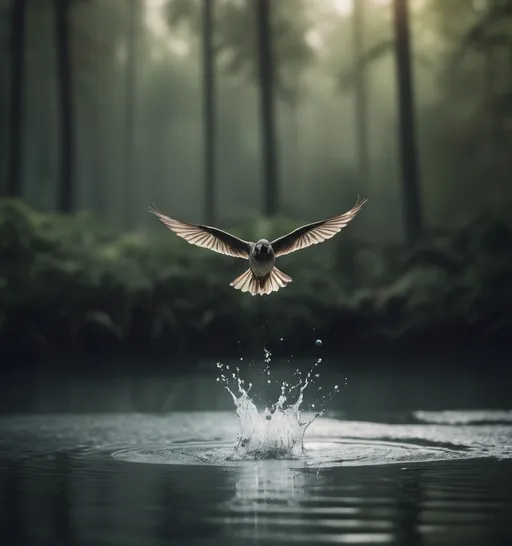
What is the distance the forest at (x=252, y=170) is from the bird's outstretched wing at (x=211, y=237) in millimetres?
14484

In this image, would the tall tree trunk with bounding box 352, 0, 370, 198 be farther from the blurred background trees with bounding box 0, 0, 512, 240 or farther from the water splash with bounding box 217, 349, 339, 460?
the water splash with bounding box 217, 349, 339, 460

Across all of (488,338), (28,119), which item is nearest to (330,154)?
(28,119)

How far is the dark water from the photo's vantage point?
7414 mm

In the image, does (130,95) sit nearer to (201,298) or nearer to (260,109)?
(260,109)

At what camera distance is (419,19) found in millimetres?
66500

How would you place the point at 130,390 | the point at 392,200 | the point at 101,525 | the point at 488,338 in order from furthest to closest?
1. the point at 392,200
2. the point at 488,338
3. the point at 130,390
4. the point at 101,525

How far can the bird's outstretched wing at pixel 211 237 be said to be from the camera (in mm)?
12477

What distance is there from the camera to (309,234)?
13.1m

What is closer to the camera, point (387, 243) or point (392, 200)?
point (387, 243)

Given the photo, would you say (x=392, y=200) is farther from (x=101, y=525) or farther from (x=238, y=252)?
(x=101, y=525)

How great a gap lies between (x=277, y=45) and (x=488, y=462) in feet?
135

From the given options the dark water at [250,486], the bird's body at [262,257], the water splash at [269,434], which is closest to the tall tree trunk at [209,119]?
the dark water at [250,486]

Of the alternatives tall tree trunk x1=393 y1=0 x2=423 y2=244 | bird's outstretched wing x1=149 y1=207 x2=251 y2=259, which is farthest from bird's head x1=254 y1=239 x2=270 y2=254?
tall tree trunk x1=393 y1=0 x2=423 y2=244

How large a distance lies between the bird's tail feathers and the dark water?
5.80 feet
